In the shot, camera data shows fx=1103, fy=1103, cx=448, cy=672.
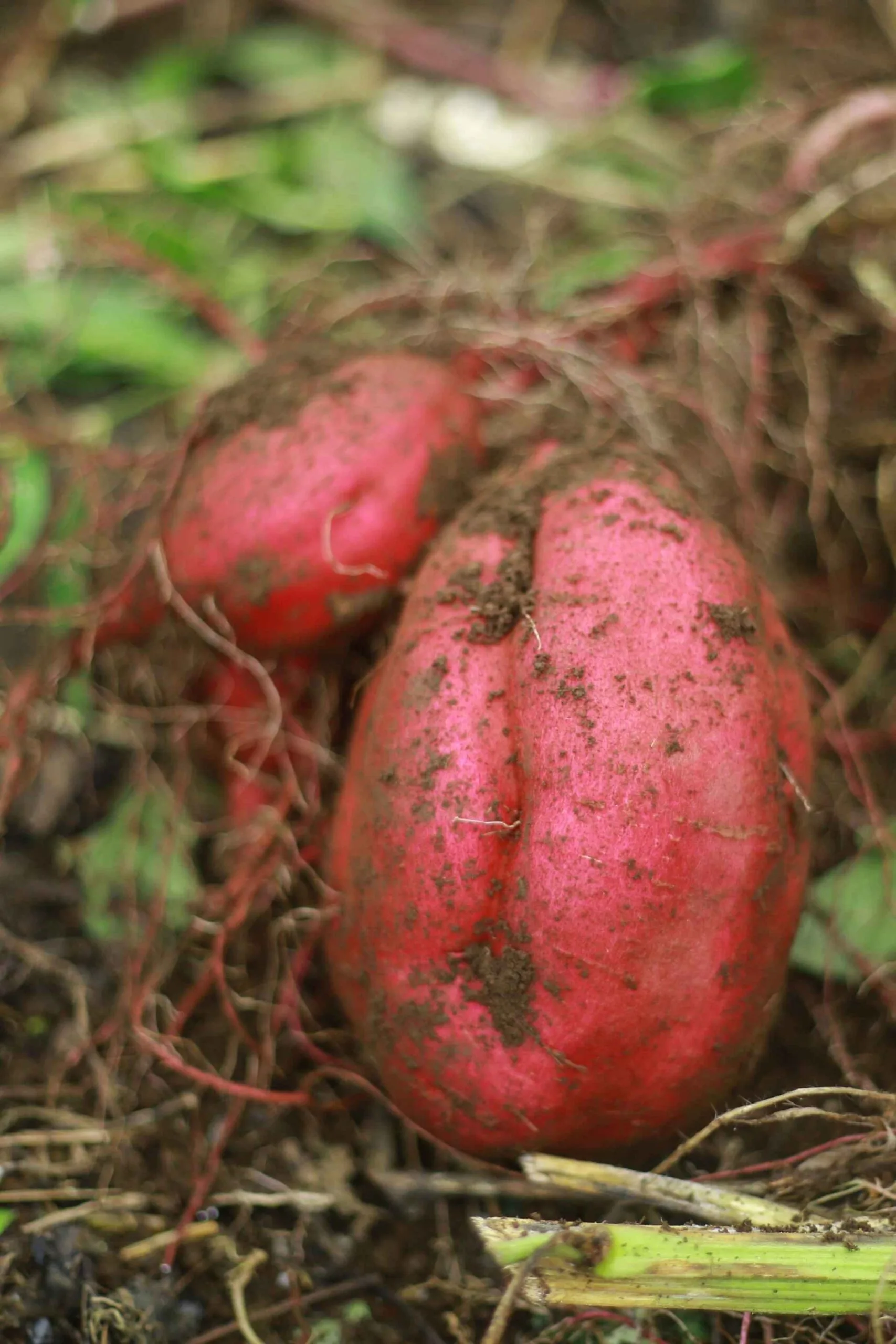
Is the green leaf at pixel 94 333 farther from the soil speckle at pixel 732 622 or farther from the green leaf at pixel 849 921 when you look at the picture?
the green leaf at pixel 849 921

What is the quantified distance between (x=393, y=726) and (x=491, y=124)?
1.05 m

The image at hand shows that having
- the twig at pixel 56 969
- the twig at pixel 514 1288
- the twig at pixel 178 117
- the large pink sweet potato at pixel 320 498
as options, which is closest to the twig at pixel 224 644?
the large pink sweet potato at pixel 320 498

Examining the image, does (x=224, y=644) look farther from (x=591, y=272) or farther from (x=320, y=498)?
(x=591, y=272)

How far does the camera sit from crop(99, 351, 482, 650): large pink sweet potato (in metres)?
0.91

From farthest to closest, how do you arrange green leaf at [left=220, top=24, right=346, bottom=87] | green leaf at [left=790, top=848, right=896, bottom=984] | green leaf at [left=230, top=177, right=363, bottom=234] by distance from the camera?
green leaf at [left=220, top=24, right=346, bottom=87] → green leaf at [left=230, top=177, right=363, bottom=234] → green leaf at [left=790, top=848, right=896, bottom=984]

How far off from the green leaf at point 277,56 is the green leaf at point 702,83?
47cm

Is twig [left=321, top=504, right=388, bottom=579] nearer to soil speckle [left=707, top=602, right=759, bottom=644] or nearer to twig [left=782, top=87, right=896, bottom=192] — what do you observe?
soil speckle [left=707, top=602, right=759, bottom=644]

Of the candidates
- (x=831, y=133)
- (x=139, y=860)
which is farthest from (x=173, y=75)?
(x=139, y=860)

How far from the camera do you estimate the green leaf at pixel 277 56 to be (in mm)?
1537

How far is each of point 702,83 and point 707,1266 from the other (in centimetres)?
125

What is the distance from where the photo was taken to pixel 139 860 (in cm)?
105

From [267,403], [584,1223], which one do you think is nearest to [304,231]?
[267,403]

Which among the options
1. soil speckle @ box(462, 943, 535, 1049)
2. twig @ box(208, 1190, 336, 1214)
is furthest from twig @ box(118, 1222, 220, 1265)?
soil speckle @ box(462, 943, 535, 1049)

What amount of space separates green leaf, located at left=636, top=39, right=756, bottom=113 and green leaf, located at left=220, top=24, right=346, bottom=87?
47 centimetres
